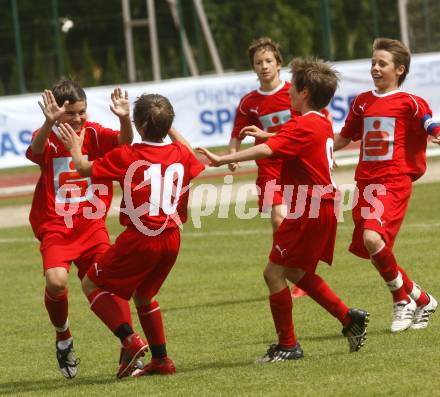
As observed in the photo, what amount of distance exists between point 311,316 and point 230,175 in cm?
1106

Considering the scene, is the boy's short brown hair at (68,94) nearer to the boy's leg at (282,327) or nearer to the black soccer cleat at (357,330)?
the boy's leg at (282,327)

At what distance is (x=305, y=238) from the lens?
7.20 meters

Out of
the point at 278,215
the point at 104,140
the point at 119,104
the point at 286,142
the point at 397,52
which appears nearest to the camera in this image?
the point at 119,104

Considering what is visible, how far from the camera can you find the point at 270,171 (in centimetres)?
1037

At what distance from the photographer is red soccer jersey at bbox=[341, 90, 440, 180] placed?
325 inches

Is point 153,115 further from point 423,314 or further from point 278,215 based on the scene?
point 278,215

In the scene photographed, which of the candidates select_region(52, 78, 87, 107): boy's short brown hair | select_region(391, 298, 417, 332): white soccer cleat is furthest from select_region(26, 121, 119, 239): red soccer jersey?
select_region(391, 298, 417, 332): white soccer cleat

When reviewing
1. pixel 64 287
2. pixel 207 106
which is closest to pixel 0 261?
pixel 64 287

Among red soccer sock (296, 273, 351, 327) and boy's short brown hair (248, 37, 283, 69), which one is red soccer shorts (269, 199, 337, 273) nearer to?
red soccer sock (296, 273, 351, 327)

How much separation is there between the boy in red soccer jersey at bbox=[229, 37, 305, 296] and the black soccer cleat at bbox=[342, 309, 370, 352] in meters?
2.76

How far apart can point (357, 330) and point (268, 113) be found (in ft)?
12.1

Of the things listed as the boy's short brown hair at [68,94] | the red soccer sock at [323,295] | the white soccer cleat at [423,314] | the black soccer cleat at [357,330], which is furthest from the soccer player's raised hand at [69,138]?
the white soccer cleat at [423,314]

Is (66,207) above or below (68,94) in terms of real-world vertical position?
below

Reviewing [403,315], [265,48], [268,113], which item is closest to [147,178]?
[403,315]
